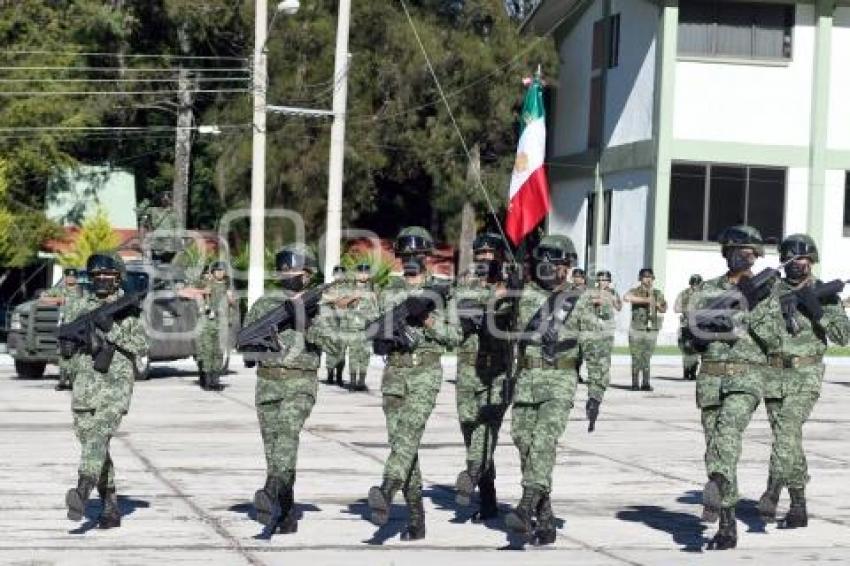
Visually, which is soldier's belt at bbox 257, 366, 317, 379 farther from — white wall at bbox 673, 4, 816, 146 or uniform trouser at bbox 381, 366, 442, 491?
white wall at bbox 673, 4, 816, 146

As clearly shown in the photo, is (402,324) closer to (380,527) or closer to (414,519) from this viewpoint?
(414,519)

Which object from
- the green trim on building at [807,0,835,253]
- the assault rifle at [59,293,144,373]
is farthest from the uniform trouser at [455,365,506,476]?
the green trim on building at [807,0,835,253]

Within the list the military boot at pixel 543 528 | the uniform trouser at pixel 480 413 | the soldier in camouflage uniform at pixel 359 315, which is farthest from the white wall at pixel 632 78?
the military boot at pixel 543 528

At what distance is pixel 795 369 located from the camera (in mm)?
13562

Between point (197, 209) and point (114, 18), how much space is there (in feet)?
25.8

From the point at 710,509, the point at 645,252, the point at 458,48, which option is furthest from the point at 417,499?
the point at 458,48

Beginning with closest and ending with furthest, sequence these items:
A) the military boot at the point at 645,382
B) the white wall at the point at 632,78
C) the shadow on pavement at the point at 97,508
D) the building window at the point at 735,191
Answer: the shadow on pavement at the point at 97,508
the military boot at the point at 645,382
the building window at the point at 735,191
the white wall at the point at 632,78

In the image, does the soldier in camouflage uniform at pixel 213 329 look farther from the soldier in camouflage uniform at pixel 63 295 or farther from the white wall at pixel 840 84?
the white wall at pixel 840 84

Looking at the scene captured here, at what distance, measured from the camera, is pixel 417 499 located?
12.5 meters

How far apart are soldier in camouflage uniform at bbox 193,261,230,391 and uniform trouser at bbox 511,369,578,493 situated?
15023 millimetres

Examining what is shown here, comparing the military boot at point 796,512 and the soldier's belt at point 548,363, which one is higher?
the soldier's belt at point 548,363

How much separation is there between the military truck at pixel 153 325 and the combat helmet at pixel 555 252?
1609 centimetres

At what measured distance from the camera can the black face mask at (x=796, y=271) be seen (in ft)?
44.4

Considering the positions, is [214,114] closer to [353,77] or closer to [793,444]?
[353,77]
